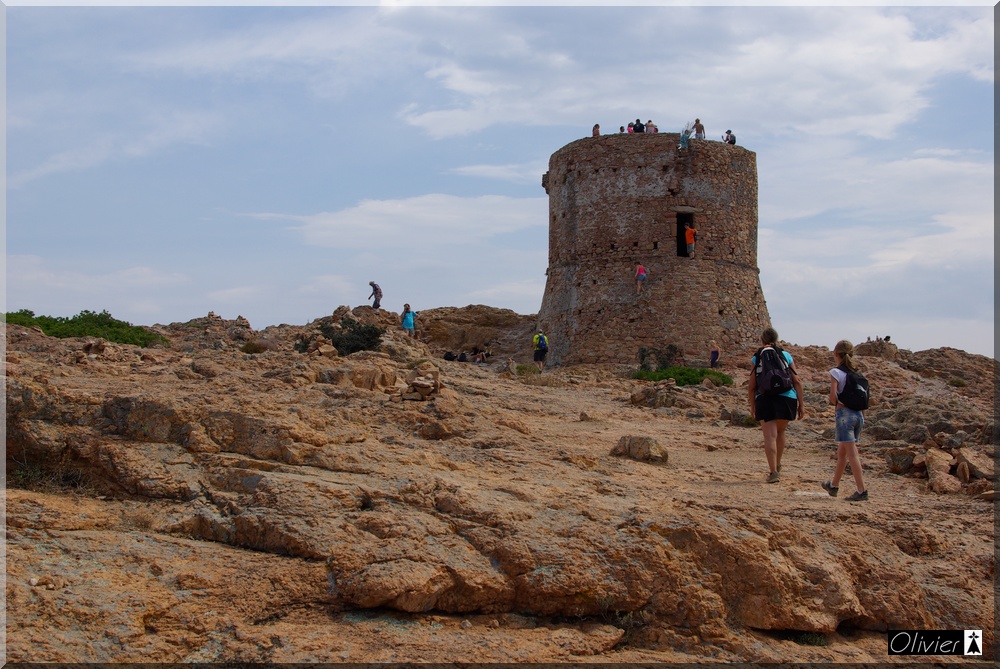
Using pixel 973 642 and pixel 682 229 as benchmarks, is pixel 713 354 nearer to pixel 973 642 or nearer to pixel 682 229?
pixel 682 229

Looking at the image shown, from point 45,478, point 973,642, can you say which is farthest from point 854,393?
point 45,478

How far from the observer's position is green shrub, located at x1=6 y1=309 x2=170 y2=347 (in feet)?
60.5

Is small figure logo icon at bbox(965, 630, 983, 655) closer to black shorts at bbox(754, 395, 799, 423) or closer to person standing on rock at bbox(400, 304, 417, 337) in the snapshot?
black shorts at bbox(754, 395, 799, 423)

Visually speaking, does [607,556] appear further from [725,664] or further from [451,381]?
[451,381]

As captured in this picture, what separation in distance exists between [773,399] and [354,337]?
1145 cm

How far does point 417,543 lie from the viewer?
5492 millimetres

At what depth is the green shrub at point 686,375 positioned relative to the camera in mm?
18875

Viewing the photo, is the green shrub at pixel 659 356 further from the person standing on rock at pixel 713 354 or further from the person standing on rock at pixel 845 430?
the person standing on rock at pixel 845 430

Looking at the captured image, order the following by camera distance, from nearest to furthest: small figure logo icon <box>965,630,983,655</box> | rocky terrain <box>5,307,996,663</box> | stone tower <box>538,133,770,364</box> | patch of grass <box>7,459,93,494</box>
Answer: rocky terrain <box>5,307,996,663</box>, patch of grass <box>7,459,93,494</box>, small figure logo icon <box>965,630,983,655</box>, stone tower <box>538,133,770,364</box>

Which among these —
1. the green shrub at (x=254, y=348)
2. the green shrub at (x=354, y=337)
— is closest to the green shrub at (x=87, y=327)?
the green shrub at (x=254, y=348)

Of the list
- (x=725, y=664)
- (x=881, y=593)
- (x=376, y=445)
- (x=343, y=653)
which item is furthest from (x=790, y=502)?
(x=343, y=653)

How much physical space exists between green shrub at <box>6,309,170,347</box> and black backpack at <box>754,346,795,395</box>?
43.4 ft

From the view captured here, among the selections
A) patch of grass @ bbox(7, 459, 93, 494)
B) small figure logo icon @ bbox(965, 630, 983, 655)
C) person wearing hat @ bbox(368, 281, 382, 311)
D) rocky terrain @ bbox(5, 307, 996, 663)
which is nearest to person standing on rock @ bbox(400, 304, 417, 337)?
person wearing hat @ bbox(368, 281, 382, 311)

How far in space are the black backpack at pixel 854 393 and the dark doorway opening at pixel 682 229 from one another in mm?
15318
